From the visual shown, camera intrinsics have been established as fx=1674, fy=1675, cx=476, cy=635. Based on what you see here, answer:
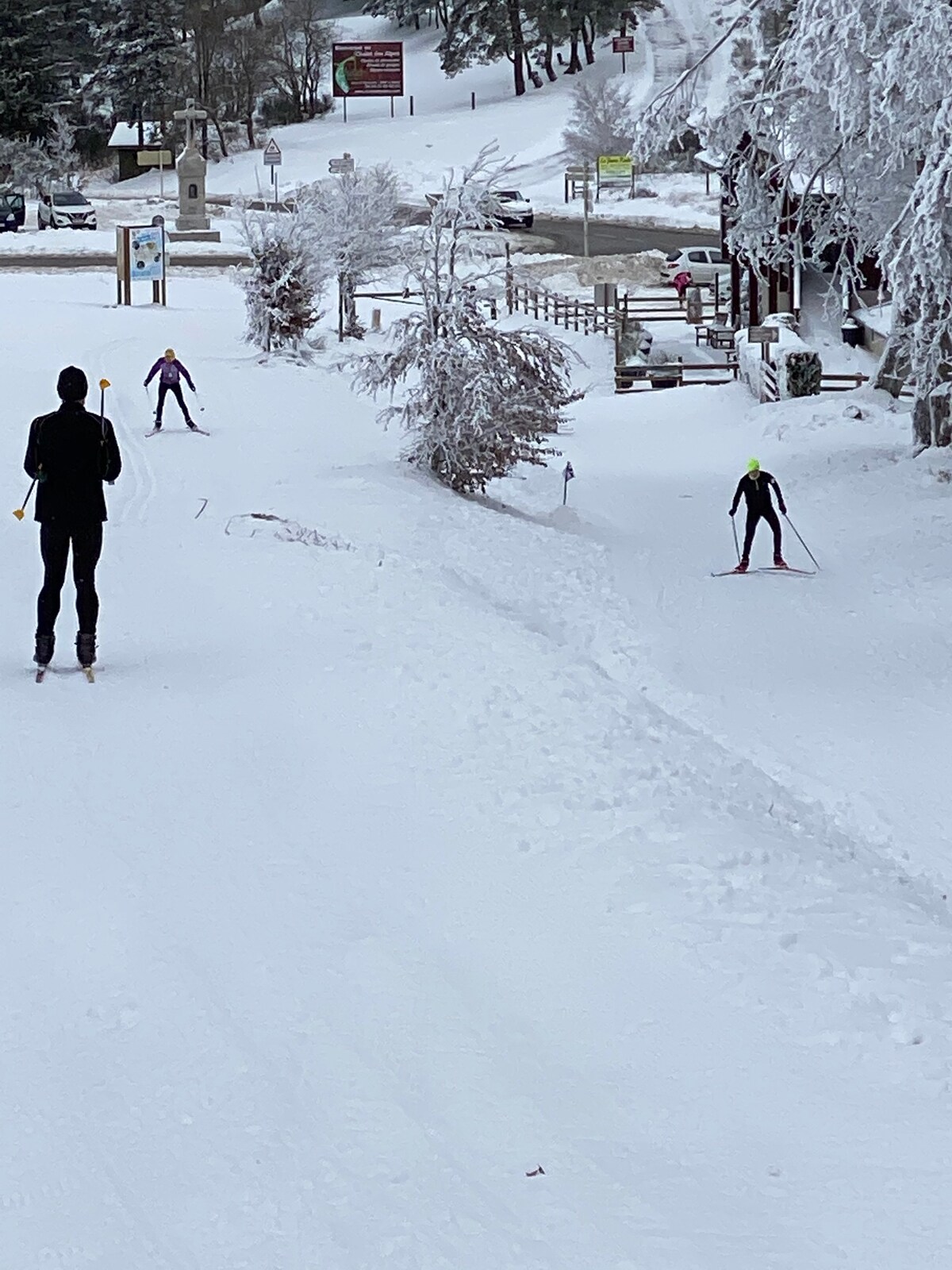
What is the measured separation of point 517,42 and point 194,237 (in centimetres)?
3952

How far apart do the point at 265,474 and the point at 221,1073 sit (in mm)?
16376

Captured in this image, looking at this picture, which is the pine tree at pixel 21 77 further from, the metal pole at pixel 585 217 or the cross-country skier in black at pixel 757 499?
the cross-country skier in black at pixel 757 499

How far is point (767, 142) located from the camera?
20406mm

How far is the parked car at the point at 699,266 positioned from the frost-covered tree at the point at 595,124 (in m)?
20.1

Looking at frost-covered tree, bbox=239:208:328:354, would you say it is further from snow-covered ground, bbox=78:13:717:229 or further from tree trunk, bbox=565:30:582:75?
tree trunk, bbox=565:30:582:75

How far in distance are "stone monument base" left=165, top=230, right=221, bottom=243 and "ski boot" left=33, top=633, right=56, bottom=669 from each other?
4808cm

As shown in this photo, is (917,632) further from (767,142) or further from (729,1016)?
(729,1016)

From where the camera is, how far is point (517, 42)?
89562mm

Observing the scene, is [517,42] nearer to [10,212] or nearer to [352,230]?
[10,212]

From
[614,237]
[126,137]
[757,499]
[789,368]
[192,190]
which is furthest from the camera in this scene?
[126,137]

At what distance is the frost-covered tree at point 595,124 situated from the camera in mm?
73062

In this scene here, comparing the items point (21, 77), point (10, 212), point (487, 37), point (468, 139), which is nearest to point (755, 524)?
point (10, 212)

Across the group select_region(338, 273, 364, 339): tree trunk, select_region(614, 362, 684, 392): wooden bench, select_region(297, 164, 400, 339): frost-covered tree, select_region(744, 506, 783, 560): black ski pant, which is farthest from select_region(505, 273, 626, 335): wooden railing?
select_region(744, 506, 783, 560): black ski pant

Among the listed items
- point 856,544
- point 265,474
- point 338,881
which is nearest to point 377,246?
point 265,474
